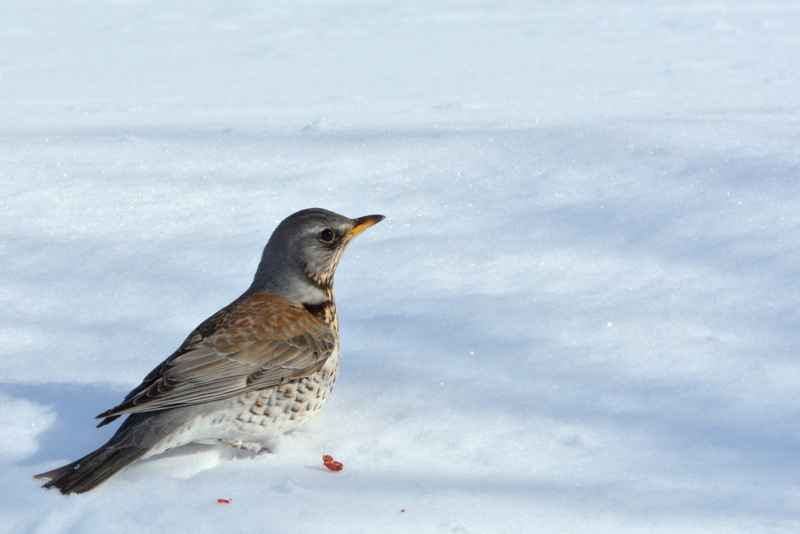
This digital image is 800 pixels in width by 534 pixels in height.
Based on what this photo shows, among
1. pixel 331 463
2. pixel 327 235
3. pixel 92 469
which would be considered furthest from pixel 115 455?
pixel 327 235

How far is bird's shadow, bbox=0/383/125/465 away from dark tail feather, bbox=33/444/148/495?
0.78 ft

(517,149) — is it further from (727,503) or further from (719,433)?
(727,503)

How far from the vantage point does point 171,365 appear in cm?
360

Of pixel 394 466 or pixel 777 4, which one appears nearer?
pixel 394 466

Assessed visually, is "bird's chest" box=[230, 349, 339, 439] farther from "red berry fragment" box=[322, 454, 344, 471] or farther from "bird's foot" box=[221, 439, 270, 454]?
"red berry fragment" box=[322, 454, 344, 471]

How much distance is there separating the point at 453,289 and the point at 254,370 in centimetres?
137

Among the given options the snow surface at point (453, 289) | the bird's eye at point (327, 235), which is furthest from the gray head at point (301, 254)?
the snow surface at point (453, 289)

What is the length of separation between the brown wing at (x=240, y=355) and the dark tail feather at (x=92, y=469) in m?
0.15

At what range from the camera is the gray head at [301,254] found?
4145mm

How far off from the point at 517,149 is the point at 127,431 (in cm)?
356

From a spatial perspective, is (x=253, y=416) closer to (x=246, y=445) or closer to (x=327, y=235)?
(x=246, y=445)

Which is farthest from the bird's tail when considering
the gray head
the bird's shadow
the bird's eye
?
the bird's eye

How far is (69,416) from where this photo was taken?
3.81 m

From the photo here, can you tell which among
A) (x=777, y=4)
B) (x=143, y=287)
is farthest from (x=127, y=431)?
(x=777, y=4)
